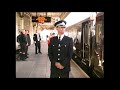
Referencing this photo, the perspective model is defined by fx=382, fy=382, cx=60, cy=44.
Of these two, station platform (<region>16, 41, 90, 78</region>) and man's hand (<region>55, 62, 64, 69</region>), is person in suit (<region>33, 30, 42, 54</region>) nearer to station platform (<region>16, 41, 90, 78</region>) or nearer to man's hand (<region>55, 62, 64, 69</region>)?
station platform (<region>16, 41, 90, 78</region>)

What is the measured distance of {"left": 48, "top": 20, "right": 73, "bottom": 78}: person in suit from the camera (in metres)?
9.20

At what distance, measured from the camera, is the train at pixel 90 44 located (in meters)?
9.53

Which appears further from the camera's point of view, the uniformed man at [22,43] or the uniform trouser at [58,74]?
the uniformed man at [22,43]

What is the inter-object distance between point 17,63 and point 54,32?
3.89 feet

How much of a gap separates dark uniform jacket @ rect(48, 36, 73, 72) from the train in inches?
14.9

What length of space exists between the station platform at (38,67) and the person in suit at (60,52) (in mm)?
161

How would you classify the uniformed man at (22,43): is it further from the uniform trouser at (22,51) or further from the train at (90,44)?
the train at (90,44)

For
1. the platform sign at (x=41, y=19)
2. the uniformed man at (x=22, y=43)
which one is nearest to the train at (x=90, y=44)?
the platform sign at (x=41, y=19)

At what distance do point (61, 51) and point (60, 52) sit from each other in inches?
1.4

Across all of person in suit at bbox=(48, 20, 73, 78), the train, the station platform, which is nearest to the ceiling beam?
person in suit at bbox=(48, 20, 73, 78)

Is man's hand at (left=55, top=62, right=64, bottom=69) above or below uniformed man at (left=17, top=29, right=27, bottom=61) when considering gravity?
below

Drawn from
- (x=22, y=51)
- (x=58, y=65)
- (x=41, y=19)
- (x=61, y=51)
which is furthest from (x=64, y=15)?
(x=22, y=51)
